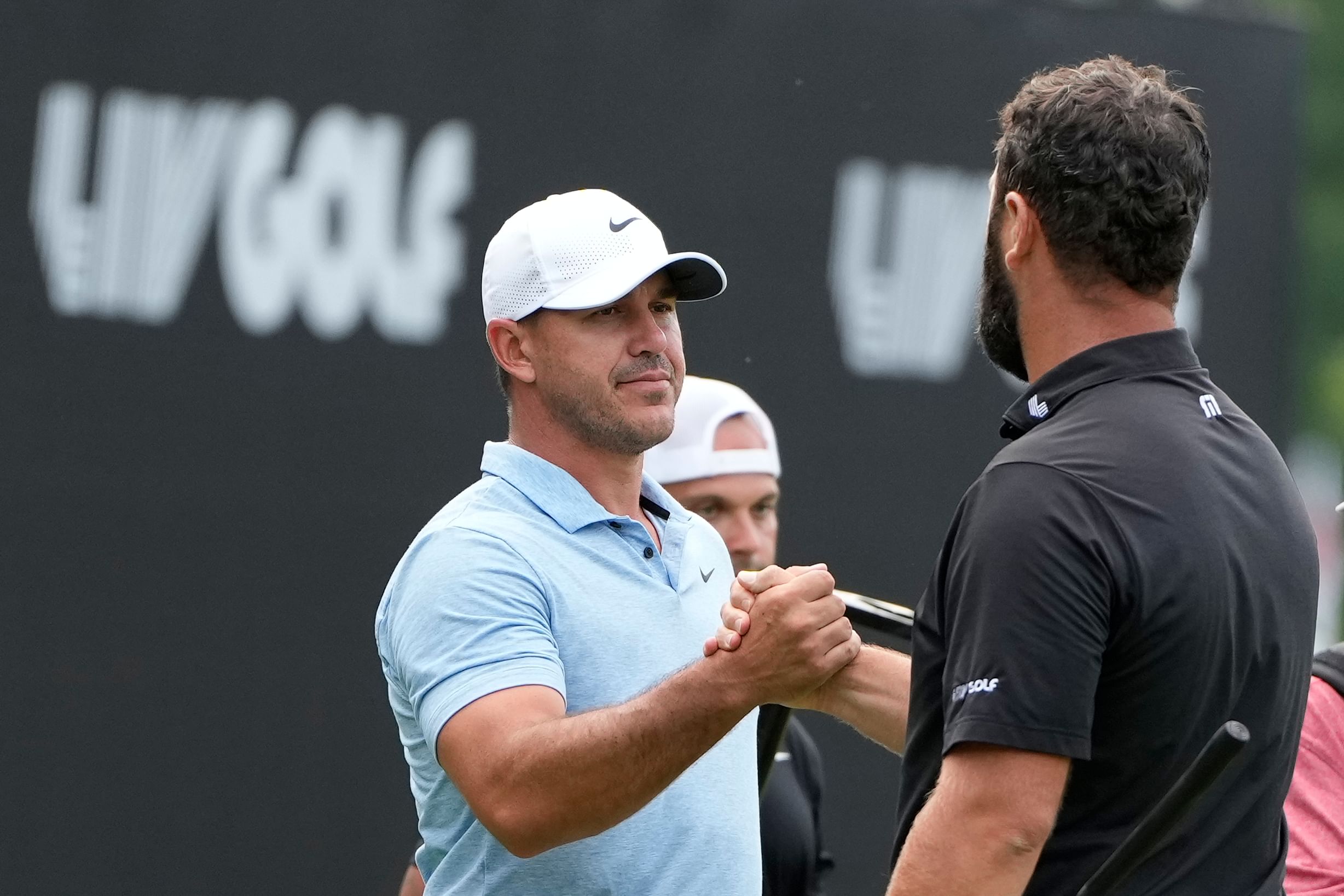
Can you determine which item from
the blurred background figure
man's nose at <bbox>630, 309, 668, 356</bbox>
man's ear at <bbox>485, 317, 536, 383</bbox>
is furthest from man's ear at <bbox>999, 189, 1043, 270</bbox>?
the blurred background figure

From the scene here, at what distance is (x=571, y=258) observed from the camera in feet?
7.59

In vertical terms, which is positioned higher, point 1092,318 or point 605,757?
point 1092,318

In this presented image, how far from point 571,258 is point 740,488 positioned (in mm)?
996

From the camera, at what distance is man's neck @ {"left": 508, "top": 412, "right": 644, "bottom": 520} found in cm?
235

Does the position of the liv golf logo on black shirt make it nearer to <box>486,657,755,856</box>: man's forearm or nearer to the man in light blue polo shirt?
the man in light blue polo shirt

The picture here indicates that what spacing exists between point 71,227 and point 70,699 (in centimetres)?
92

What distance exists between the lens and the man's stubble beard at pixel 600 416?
232 centimetres

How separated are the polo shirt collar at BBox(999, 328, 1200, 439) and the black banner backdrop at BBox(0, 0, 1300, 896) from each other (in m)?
2.07

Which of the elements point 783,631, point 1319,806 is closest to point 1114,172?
point 783,631

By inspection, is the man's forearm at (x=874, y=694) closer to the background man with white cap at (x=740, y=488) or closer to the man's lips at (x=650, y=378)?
the man's lips at (x=650, y=378)

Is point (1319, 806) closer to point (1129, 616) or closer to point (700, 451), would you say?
point (1129, 616)

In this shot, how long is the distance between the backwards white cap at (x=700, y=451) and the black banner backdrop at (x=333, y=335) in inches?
26.4

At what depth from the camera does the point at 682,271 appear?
2.42m

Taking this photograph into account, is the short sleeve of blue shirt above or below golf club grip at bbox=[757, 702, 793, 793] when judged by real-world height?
above
